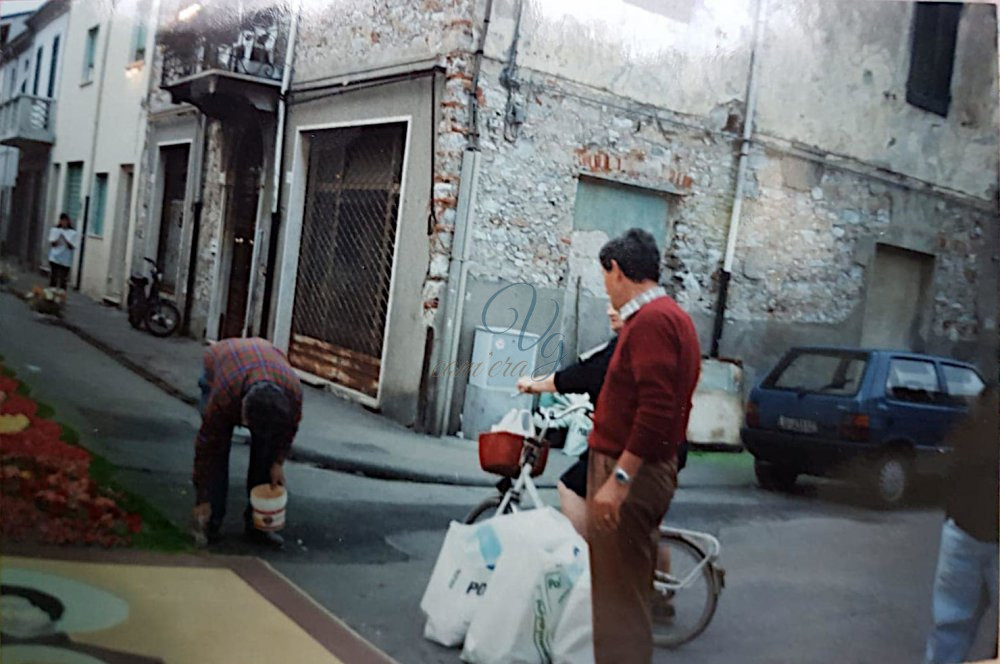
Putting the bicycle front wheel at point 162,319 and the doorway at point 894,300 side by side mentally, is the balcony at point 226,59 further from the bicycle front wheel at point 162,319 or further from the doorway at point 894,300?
the doorway at point 894,300

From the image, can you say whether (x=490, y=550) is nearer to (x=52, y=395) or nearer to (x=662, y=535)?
(x=662, y=535)

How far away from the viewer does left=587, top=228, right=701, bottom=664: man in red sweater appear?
2609 millimetres

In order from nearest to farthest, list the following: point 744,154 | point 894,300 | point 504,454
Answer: point 504,454 < point 744,154 < point 894,300

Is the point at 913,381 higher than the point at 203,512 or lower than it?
higher

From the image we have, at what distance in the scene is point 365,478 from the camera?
2525mm

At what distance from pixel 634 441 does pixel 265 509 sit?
0.99 m

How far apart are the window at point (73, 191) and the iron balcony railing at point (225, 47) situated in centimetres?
33

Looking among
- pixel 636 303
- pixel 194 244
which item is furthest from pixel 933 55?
pixel 194 244

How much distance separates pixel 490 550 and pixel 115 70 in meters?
1.62

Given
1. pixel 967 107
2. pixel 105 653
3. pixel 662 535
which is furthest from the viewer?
pixel 967 107

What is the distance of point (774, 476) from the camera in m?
3.24

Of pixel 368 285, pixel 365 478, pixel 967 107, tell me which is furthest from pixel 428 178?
pixel 967 107

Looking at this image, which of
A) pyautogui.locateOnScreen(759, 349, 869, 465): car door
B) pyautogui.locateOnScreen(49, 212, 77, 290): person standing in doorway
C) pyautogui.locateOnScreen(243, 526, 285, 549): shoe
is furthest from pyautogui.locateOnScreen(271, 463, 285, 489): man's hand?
pyautogui.locateOnScreen(759, 349, 869, 465): car door

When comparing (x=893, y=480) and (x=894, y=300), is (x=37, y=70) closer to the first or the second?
(x=894, y=300)
